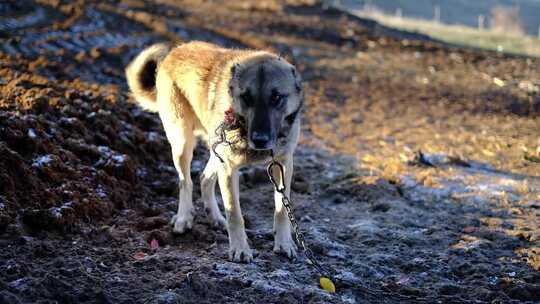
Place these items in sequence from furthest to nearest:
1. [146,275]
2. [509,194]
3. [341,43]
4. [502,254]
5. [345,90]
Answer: [341,43], [345,90], [509,194], [502,254], [146,275]

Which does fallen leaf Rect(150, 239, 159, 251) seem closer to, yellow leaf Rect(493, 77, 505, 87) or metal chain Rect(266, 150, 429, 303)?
metal chain Rect(266, 150, 429, 303)

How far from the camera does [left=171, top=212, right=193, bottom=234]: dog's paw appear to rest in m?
5.07

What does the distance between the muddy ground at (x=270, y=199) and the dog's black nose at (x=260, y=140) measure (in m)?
0.96

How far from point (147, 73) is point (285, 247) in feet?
8.26

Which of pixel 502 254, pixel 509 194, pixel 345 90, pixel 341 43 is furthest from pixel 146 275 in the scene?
pixel 341 43

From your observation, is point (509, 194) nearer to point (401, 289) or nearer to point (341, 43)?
point (401, 289)

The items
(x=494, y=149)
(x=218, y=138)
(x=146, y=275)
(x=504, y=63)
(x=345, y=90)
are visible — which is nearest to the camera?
(x=146, y=275)

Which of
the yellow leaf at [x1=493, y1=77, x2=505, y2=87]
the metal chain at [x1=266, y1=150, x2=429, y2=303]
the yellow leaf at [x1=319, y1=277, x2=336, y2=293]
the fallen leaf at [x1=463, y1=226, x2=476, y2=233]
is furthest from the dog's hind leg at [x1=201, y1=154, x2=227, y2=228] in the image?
the yellow leaf at [x1=493, y1=77, x2=505, y2=87]

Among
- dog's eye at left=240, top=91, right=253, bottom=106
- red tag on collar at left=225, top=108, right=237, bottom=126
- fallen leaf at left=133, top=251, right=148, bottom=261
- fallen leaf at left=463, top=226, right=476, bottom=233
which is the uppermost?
dog's eye at left=240, top=91, right=253, bottom=106

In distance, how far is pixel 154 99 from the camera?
599cm

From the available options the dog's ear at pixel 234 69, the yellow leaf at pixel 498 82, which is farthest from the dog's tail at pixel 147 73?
the yellow leaf at pixel 498 82

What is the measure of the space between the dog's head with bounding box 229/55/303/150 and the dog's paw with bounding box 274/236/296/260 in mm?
913

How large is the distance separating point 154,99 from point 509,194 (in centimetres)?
407

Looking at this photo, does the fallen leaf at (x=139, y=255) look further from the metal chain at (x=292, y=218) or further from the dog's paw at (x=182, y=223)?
the metal chain at (x=292, y=218)
